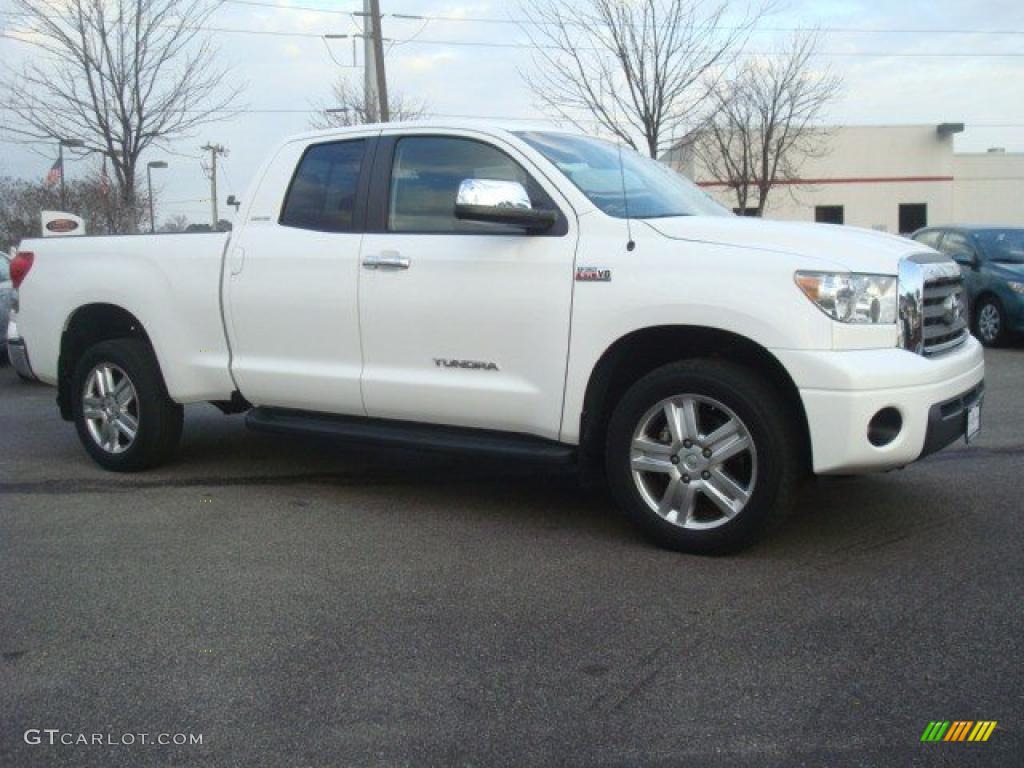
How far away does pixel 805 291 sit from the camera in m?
4.39

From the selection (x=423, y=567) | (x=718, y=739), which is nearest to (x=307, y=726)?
(x=718, y=739)

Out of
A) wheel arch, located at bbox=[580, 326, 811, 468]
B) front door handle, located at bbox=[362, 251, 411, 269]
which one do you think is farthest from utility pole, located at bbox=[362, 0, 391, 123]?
wheel arch, located at bbox=[580, 326, 811, 468]

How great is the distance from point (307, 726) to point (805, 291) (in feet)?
Result: 8.39

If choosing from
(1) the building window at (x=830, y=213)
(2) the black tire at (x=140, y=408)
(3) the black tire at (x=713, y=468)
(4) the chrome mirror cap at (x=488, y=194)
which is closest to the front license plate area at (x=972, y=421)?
(3) the black tire at (x=713, y=468)

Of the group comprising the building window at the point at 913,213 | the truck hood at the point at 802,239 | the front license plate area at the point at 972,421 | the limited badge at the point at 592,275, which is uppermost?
the building window at the point at 913,213

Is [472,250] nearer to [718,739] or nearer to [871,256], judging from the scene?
[871,256]

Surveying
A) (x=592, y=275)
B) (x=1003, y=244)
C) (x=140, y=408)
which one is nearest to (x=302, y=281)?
(x=140, y=408)

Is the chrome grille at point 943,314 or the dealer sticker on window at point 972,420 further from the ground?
the chrome grille at point 943,314

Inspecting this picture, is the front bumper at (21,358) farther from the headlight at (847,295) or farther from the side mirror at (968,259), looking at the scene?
the side mirror at (968,259)

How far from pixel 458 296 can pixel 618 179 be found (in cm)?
101

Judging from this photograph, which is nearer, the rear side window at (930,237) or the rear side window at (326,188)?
the rear side window at (326,188)

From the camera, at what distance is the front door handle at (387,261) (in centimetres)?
535

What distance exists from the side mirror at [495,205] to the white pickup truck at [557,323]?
1cm

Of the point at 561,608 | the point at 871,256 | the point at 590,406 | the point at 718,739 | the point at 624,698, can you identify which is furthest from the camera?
the point at 590,406
